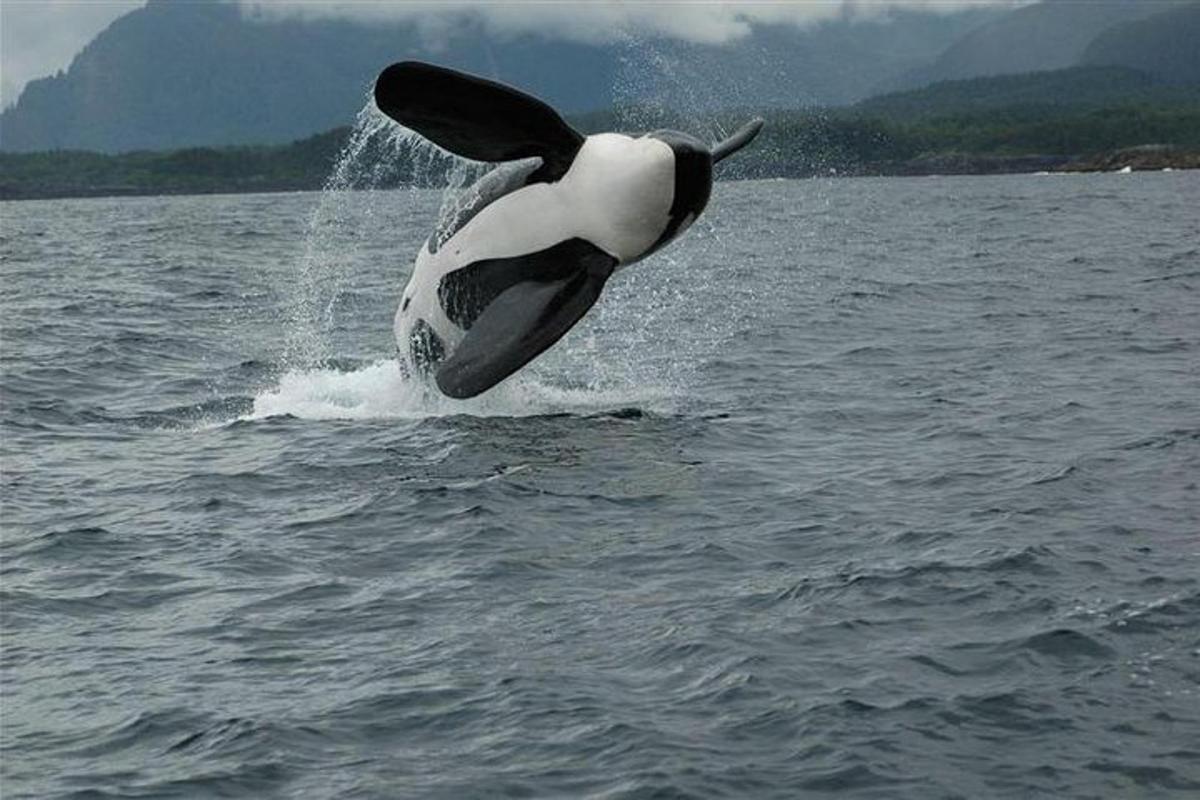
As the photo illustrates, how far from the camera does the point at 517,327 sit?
45.0 feet

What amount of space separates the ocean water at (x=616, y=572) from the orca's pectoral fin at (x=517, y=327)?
2.71ft

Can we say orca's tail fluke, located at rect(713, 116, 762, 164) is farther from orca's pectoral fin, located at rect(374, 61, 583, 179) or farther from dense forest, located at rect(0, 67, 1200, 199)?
dense forest, located at rect(0, 67, 1200, 199)

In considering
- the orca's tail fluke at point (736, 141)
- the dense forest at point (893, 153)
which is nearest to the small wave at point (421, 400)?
the orca's tail fluke at point (736, 141)

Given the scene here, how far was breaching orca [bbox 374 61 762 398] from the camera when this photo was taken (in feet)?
43.2

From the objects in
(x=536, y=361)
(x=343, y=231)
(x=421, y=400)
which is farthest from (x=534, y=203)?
(x=343, y=231)

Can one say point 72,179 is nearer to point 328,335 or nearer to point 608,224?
point 328,335

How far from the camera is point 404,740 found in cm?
816

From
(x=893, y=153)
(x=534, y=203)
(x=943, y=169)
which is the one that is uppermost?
(x=893, y=153)

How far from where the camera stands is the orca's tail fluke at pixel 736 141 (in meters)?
14.3

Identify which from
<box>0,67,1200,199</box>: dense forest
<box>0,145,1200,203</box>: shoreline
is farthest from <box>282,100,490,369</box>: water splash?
<box>0,67,1200,199</box>: dense forest

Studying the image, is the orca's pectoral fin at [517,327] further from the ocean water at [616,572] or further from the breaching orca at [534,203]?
the ocean water at [616,572]

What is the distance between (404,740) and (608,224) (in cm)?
660

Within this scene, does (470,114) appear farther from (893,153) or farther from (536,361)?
(893,153)

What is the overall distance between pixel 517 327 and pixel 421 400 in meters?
3.46
